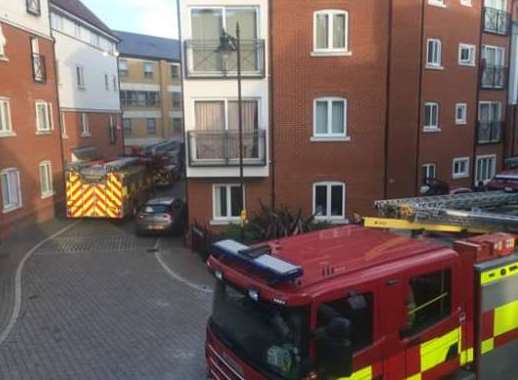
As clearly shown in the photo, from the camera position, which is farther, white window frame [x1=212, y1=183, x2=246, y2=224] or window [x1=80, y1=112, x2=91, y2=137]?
window [x1=80, y1=112, x2=91, y2=137]

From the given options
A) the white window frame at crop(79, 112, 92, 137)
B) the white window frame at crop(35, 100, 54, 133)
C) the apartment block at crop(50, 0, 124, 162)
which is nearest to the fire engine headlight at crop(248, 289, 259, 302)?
the white window frame at crop(35, 100, 54, 133)

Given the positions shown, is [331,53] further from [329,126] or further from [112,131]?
[112,131]

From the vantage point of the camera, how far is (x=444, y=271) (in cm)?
483

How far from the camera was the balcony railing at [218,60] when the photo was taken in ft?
50.0

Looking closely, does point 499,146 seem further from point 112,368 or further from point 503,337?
point 112,368

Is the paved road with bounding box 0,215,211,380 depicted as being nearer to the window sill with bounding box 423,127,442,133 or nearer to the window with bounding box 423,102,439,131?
the window sill with bounding box 423,127,442,133

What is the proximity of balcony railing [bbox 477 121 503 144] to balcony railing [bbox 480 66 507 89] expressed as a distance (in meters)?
1.69

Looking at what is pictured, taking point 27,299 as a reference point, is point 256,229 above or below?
above

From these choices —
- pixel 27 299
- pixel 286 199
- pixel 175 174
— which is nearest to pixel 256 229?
pixel 286 199

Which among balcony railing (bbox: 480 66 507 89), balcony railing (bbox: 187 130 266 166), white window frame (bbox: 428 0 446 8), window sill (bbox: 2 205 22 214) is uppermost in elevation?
white window frame (bbox: 428 0 446 8)

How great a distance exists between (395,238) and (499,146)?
19.6 m

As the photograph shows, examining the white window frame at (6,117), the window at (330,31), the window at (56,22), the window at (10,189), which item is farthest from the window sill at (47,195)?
the window at (330,31)

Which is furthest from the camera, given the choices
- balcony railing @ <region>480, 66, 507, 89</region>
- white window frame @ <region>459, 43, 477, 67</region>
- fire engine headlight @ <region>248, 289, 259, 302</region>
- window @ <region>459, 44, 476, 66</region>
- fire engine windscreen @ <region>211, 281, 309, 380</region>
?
balcony railing @ <region>480, 66, 507, 89</region>

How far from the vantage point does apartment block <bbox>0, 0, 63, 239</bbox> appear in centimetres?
1773
